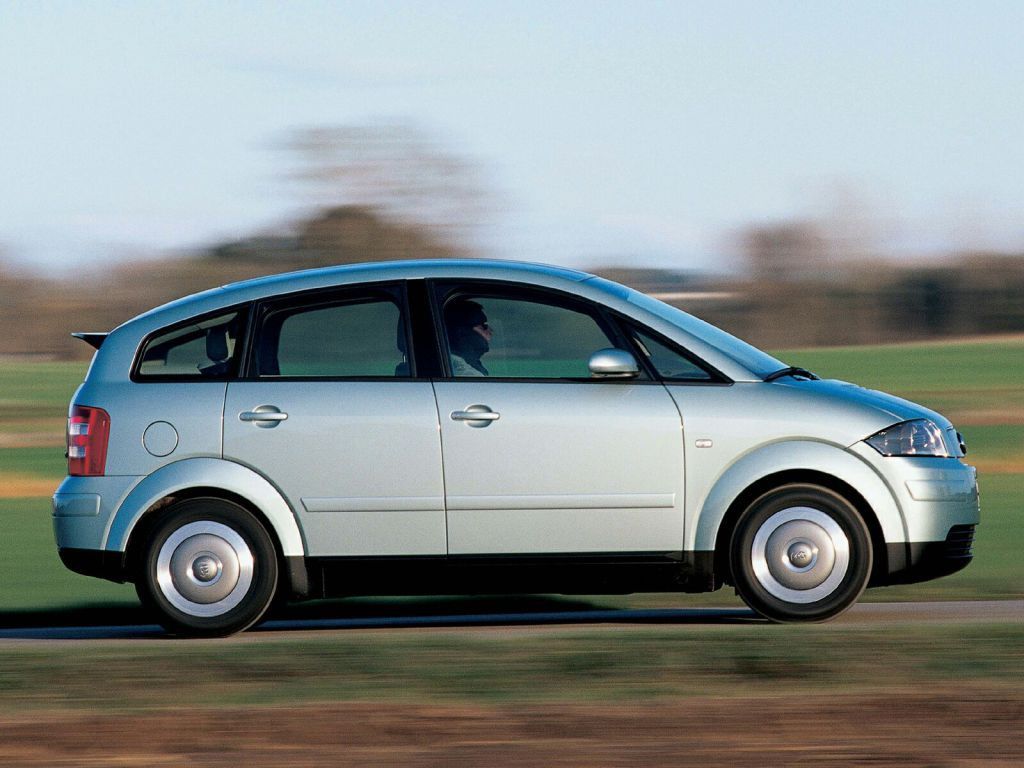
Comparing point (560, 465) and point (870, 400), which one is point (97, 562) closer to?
point (560, 465)

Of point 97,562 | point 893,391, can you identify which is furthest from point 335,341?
point 893,391

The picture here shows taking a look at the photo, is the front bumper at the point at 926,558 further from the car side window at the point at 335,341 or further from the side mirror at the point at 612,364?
the car side window at the point at 335,341

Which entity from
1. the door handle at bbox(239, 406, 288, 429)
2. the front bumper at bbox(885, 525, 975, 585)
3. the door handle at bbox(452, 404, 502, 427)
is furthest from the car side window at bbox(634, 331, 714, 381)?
the door handle at bbox(239, 406, 288, 429)

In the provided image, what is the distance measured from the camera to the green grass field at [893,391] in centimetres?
942

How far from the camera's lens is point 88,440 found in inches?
281

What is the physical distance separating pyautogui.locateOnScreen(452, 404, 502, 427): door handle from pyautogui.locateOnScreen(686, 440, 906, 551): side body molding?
97 cm

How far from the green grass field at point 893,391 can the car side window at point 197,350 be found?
2.48 meters

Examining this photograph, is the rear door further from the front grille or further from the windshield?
the front grille

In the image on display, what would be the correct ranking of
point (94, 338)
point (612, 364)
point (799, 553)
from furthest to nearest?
point (94, 338)
point (799, 553)
point (612, 364)

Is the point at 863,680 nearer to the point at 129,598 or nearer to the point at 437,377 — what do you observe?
the point at 437,377

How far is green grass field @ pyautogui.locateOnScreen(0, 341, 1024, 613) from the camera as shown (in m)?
9.42

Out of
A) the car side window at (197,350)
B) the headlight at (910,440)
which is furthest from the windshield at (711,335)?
the car side window at (197,350)

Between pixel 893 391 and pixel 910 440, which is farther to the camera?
pixel 893 391

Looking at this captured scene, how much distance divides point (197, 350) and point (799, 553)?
2.83 m
